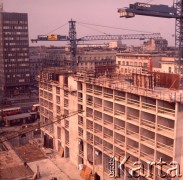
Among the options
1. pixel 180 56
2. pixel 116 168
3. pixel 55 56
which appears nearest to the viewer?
pixel 116 168

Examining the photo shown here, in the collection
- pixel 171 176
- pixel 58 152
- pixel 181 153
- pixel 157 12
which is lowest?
pixel 58 152

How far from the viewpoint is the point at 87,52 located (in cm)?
15162

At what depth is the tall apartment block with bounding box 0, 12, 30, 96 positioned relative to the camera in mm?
133125

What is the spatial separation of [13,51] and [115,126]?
10556 cm

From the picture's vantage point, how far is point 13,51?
135 metres

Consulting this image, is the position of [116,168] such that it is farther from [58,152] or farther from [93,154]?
[58,152]

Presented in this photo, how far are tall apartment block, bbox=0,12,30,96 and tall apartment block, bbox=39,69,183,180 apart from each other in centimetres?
8273

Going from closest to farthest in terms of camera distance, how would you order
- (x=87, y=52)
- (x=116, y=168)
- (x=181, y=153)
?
(x=181, y=153) → (x=116, y=168) → (x=87, y=52)

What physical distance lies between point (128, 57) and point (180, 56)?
57.9 metres

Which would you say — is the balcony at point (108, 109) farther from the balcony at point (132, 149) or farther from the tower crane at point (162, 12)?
the tower crane at point (162, 12)

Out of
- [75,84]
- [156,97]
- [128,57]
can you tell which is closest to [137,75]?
[156,97]

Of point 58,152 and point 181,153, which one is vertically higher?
point 181,153

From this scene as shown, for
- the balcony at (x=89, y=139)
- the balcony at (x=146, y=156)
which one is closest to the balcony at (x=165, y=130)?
the balcony at (x=146, y=156)

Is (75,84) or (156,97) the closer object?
(156,97)
